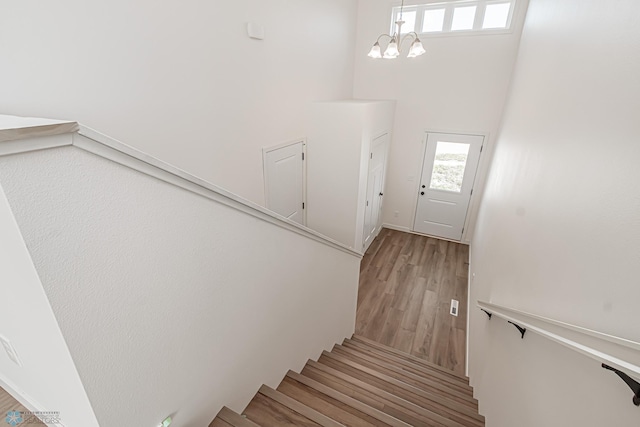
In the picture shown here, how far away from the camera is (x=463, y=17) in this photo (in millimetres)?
4621

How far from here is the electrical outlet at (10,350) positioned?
1.12 metres

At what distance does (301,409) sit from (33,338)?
49.0 inches

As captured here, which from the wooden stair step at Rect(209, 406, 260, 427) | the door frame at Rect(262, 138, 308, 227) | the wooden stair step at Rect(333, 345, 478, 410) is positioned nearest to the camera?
the wooden stair step at Rect(209, 406, 260, 427)

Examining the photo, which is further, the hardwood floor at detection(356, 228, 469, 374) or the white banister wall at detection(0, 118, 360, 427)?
the hardwood floor at detection(356, 228, 469, 374)

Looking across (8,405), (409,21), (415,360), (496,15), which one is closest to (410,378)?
(415,360)

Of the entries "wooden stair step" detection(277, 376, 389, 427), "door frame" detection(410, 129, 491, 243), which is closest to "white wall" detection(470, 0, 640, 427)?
"wooden stair step" detection(277, 376, 389, 427)

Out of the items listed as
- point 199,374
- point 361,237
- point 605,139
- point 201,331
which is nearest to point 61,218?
point 201,331

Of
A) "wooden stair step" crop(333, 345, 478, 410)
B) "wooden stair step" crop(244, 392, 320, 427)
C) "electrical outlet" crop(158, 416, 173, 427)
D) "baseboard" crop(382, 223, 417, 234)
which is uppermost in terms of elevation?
"electrical outlet" crop(158, 416, 173, 427)

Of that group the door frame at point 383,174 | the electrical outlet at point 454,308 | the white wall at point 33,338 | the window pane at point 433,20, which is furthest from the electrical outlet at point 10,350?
the window pane at point 433,20

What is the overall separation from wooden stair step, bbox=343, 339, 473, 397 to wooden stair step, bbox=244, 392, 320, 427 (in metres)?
1.54

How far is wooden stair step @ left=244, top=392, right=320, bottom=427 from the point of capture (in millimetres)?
1550

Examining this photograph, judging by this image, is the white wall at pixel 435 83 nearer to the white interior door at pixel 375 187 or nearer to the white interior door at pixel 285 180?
the white interior door at pixel 375 187

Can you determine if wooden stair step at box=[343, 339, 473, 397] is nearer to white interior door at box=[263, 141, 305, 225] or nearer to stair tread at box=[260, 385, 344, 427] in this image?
stair tread at box=[260, 385, 344, 427]

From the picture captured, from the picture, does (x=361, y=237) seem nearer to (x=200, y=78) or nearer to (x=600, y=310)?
(x=200, y=78)
